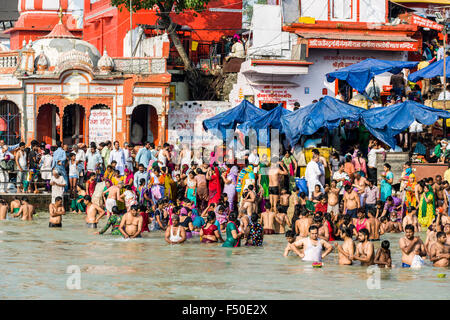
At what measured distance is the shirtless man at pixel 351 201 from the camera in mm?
19875

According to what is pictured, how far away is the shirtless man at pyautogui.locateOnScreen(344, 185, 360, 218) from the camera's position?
19875mm

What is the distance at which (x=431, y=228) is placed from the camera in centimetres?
1688

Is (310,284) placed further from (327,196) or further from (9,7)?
(9,7)

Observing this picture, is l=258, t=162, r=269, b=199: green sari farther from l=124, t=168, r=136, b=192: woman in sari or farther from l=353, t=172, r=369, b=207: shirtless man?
l=124, t=168, r=136, b=192: woman in sari

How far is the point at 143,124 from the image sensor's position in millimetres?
29438

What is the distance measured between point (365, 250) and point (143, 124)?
14.4m

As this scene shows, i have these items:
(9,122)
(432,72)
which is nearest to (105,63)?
(9,122)

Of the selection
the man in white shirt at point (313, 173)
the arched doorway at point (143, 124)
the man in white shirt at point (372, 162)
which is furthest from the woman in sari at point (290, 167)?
the arched doorway at point (143, 124)

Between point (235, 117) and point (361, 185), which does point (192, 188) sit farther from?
point (361, 185)

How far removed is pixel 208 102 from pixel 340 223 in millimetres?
10644

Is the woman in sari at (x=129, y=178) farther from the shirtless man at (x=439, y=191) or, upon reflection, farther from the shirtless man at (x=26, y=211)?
the shirtless man at (x=439, y=191)

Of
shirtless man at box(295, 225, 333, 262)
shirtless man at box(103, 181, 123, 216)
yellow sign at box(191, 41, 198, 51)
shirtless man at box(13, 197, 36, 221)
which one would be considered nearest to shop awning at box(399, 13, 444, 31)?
yellow sign at box(191, 41, 198, 51)

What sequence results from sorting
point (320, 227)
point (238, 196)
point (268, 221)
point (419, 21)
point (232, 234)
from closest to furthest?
point (320, 227), point (232, 234), point (268, 221), point (238, 196), point (419, 21)
